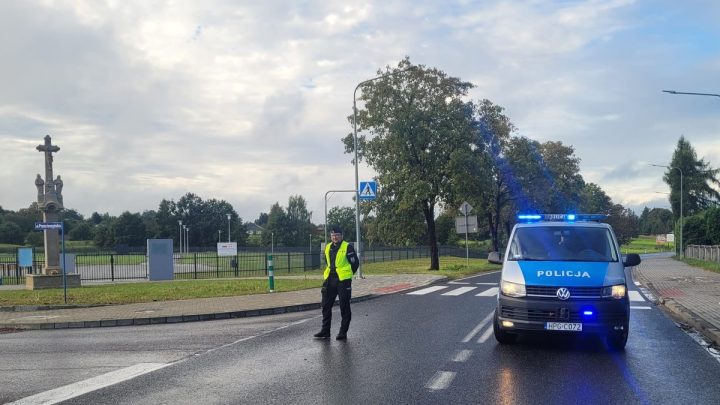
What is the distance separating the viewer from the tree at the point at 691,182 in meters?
71.5

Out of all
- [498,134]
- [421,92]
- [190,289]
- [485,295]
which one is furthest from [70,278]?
[498,134]

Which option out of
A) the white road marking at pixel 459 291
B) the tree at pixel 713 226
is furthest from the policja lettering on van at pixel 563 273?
the tree at pixel 713 226

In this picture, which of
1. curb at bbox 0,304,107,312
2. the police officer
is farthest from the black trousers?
curb at bbox 0,304,107,312

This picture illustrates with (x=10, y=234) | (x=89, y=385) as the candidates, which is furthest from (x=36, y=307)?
(x=10, y=234)

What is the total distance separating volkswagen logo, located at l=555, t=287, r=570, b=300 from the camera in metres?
7.86

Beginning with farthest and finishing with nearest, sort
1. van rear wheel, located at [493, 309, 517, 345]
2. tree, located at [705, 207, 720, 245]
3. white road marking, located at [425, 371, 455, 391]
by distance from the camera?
tree, located at [705, 207, 720, 245], van rear wheel, located at [493, 309, 517, 345], white road marking, located at [425, 371, 455, 391]

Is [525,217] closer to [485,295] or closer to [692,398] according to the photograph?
[692,398]

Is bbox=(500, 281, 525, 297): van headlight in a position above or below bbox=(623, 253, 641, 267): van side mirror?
below

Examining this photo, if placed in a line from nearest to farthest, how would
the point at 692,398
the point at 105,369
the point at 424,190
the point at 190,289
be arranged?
the point at 692,398, the point at 105,369, the point at 190,289, the point at 424,190

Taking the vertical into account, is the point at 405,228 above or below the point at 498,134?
below

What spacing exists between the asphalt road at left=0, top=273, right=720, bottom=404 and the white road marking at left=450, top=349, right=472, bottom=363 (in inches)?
1.1

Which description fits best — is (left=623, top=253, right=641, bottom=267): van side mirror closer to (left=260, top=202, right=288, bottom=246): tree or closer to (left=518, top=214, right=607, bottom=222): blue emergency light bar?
(left=518, top=214, right=607, bottom=222): blue emergency light bar

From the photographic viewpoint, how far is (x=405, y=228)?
104 ft

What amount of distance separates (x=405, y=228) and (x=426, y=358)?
78.7 ft
